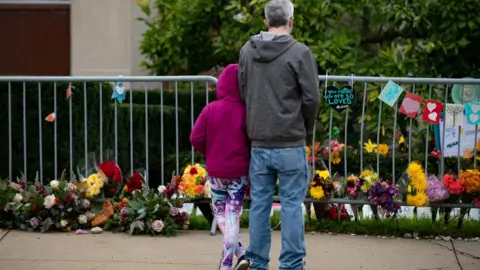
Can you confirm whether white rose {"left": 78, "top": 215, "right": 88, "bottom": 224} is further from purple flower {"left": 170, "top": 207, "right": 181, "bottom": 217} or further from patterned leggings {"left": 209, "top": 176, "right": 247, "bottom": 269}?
patterned leggings {"left": 209, "top": 176, "right": 247, "bottom": 269}

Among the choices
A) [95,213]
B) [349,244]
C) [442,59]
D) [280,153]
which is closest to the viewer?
[280,153]

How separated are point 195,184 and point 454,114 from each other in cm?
220

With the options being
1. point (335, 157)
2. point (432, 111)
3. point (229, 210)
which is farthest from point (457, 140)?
point (229, 210)

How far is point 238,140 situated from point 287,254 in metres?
0.81

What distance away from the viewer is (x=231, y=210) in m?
6.64

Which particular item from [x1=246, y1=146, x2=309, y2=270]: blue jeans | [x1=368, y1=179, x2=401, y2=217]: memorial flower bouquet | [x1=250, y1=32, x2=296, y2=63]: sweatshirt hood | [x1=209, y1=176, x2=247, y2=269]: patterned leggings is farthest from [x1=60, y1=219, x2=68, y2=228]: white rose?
[x1=250, y1=32, x2=296, y2=63]: sweatshirt hood

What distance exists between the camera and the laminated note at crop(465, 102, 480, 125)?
320 inches

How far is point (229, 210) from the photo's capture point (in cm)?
664

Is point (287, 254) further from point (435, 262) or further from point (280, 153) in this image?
point (435, 262)

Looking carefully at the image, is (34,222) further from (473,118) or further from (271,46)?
(473,118)

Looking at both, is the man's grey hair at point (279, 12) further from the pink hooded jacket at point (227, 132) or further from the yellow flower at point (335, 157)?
the yellow flower at point (335, 157)

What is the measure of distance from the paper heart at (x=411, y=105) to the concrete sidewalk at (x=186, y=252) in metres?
1.07

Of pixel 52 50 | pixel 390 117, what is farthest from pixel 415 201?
pixel 52 50

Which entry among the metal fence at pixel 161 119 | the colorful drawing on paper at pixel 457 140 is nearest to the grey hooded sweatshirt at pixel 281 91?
the metal fence at pixel 161 119
